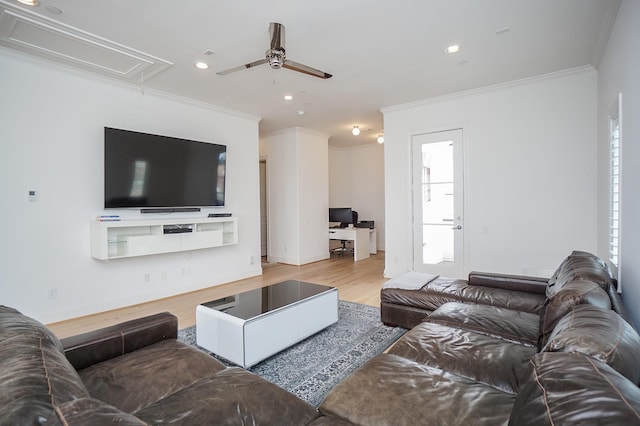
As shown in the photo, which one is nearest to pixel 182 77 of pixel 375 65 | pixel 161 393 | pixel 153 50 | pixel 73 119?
pixel 153 50

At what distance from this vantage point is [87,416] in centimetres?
66

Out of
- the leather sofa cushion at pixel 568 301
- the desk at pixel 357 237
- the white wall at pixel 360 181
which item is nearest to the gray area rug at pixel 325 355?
the leather sofa cushion at pixel 568 301

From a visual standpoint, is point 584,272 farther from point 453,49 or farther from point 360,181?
point 360,181

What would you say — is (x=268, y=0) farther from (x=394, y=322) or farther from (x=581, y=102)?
(x=581, y=102)

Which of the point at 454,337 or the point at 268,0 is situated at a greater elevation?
the point at 268,0

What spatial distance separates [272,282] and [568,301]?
4.38m

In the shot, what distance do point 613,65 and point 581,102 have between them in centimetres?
125

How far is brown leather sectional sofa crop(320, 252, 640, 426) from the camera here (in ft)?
2.52

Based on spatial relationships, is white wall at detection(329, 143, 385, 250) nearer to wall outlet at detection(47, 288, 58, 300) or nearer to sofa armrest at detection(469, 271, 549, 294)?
sofa armrest at detection(469, 271, 549, 294)

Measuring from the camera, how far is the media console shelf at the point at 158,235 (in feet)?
12.9

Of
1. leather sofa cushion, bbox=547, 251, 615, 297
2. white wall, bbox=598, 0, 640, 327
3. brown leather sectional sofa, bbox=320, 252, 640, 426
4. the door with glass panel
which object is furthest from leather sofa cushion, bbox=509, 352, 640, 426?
the door with glass panel

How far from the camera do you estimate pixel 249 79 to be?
4.14m

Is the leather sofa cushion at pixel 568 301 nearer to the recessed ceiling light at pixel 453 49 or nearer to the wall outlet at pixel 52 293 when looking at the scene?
the recessed ceiling light at pixel 453 49

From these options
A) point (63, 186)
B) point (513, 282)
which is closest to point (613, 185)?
point (513, 282)
